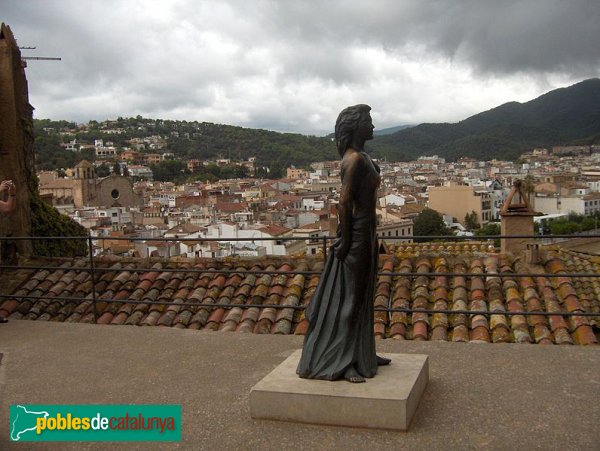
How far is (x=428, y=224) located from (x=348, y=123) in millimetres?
56363

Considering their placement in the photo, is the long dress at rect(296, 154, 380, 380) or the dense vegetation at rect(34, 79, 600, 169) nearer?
the long dress at rect(296, 154, 380, 380)

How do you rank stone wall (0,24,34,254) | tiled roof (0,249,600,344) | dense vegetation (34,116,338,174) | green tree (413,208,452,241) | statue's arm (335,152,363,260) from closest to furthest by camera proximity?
statue's arm (335,152,363,260) → tiled roof (0,249,600,344) → stone wall (0,24,34,254) → green tree (413,208,452,241) → dense vegetation (34,116,338,174)

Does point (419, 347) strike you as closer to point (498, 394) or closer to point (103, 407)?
point (498, 394)

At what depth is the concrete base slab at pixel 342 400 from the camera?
338 cm

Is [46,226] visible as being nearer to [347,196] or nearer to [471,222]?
[347,196]

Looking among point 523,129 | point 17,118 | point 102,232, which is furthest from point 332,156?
point 17,118

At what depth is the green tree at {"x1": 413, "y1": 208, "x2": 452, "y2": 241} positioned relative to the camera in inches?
2302

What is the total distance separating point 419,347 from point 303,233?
40.1 meters

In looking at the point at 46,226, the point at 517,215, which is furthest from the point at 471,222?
the point at 46,226

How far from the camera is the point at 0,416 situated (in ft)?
12.4

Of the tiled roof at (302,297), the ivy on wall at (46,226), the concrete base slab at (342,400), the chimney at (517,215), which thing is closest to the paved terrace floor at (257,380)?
the concrete base slab at (342,400)

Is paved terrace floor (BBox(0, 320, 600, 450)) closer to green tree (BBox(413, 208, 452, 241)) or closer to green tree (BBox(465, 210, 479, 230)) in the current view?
green tree (BBox(413, 208, 452, 241))

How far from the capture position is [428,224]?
58.9m

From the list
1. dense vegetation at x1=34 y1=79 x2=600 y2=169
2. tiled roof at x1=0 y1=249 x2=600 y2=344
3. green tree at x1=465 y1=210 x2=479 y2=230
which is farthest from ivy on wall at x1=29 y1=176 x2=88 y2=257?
dense vegetation at x1=34 y1=79 x2=600 y2=169
